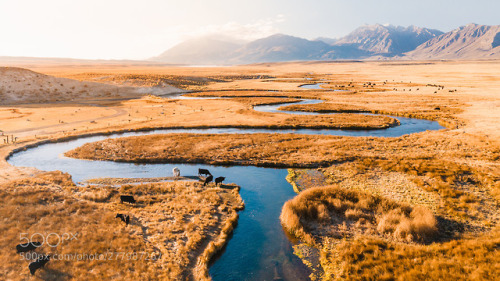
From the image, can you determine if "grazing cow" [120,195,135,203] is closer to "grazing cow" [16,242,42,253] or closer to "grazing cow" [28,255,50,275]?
"grazing cow" [16,242,42,253]

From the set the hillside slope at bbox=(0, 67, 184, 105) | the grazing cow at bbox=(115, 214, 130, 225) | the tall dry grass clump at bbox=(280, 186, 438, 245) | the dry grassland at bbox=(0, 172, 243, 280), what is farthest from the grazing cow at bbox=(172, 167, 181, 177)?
the hillside slope at bbox=(0, 67, 184, 105)

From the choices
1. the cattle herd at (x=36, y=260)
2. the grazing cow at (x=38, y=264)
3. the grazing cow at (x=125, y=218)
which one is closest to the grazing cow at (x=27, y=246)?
the cattle herd at (x=36, y=260)

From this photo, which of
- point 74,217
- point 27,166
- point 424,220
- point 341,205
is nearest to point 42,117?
A: point 27,166

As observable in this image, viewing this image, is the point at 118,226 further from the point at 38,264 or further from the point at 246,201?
the point at 246,201

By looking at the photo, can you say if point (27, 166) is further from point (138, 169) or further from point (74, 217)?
point (74, 217)

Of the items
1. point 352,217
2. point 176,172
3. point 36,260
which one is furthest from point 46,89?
point 352,217
